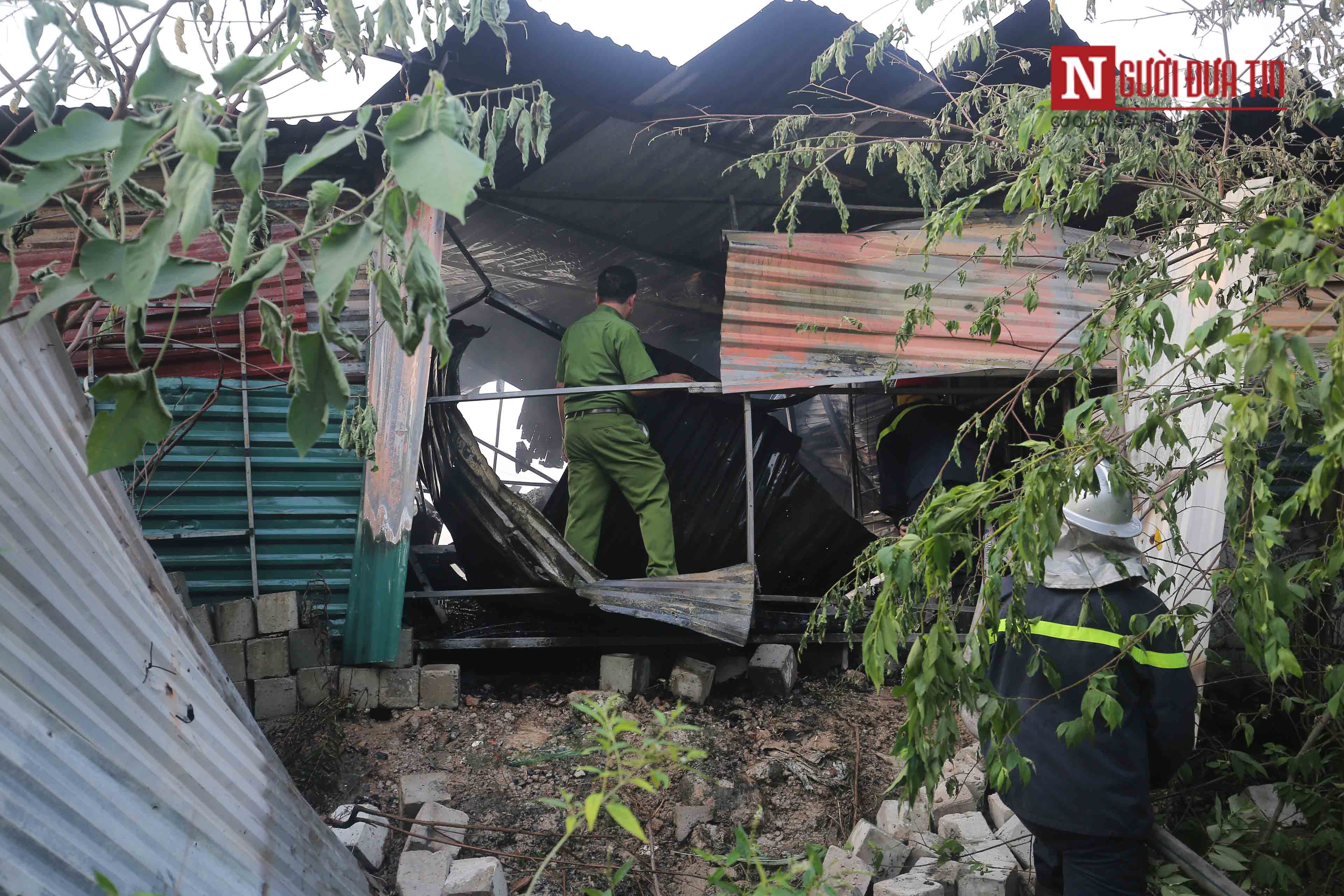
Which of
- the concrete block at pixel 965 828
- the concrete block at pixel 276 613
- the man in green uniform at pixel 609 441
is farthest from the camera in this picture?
the man in green uniform at pixel 609 441

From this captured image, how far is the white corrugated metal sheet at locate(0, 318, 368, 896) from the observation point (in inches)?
66.3

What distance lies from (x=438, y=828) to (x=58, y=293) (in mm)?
2825

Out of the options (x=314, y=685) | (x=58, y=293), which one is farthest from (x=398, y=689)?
(x=58, y=293)

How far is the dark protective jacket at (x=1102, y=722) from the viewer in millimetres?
2604

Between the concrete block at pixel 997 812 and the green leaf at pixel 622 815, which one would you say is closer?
the green leaf at pixel 622 815

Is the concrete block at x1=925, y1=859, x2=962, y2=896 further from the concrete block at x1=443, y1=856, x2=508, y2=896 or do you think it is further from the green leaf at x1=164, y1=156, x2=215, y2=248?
the green leaf at x1=164, y1=156, x2=215, y2=248

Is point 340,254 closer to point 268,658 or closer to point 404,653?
point 268,658

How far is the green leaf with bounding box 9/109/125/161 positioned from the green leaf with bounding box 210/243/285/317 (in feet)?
0.73

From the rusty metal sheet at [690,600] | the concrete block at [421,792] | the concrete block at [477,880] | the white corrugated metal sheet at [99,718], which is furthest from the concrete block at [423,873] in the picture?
the rusty metal sheet at [690,600]

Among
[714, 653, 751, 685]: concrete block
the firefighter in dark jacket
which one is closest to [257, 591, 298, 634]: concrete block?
[714, 653, 751, 685]: concrete block

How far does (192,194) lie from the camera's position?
1.10m

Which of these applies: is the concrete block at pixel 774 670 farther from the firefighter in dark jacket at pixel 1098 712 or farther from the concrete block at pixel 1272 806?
the concrete block at pixel 1272 806

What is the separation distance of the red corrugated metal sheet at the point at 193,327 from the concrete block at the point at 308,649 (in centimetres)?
125

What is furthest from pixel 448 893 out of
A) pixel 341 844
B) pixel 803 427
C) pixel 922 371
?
pixel 803 427
